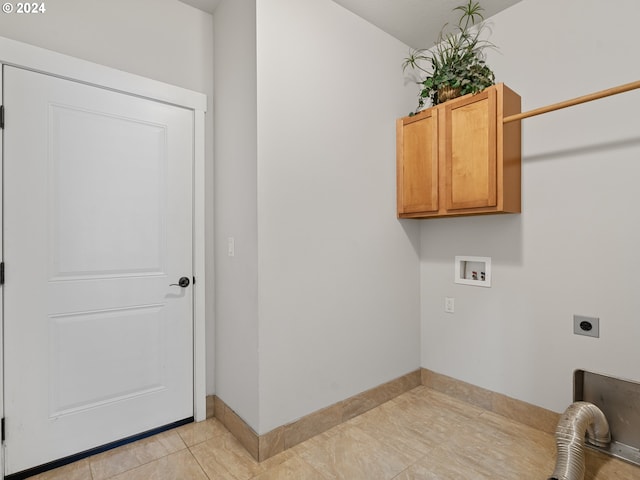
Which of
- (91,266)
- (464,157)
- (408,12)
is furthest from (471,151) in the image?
(91,266)

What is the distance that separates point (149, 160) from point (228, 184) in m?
0.48

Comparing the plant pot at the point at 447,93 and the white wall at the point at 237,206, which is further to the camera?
the plant pot at the point at 447,93

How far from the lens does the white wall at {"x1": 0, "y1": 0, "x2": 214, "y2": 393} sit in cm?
174

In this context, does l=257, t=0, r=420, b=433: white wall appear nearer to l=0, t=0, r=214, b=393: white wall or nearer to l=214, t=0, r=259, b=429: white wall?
l=214, t=0, r=259, b=429: white wall

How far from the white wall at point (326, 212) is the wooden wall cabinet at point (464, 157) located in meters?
0.19

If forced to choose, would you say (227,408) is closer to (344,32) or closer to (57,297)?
(57,297)

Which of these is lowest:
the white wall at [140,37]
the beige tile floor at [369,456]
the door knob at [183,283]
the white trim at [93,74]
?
the beige tile floor at [369,456]

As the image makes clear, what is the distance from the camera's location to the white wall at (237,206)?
184 centimetres

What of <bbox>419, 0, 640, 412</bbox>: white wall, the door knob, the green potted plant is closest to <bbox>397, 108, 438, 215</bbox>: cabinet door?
the green potted plant

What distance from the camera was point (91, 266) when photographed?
186cm

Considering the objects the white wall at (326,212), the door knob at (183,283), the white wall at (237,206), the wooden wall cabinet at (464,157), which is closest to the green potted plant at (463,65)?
the wooden wall cabinet at (464,157)

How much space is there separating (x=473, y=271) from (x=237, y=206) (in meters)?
1.75

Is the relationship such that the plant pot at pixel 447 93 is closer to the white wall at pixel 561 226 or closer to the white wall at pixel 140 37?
the white wall at pixel 561 226

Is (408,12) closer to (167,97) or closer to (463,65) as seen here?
(463,65)
